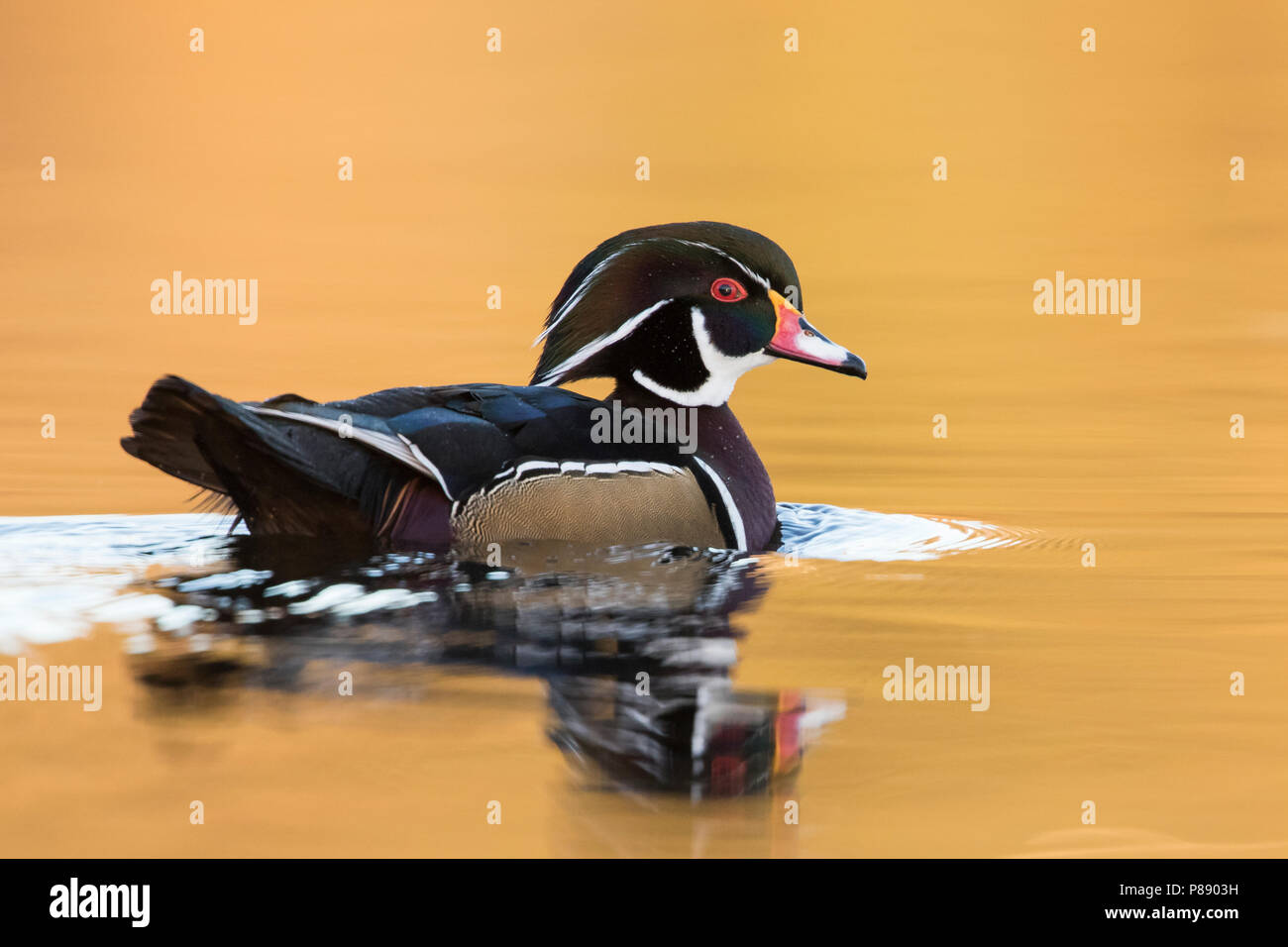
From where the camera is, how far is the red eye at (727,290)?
7.19m

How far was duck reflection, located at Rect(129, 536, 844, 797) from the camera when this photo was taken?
186 inches

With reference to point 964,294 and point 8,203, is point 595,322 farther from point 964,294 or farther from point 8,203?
point 8,203

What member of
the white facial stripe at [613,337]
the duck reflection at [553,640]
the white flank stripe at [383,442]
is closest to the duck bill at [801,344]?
the white facial stripe at [613,337]

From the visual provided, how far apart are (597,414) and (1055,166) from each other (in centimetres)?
1161

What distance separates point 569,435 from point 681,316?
89cm

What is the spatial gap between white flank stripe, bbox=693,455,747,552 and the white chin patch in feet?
1.16

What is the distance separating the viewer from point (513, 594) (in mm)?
6105

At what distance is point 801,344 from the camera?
7.27 metres

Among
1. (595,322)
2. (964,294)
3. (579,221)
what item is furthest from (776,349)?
(579,221)

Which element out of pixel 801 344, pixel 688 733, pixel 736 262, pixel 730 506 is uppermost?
pixel 736 262

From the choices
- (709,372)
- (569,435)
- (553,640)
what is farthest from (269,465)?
(709,372)

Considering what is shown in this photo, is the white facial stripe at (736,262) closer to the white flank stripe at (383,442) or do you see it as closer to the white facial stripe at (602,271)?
the white facial stripe at (602,271)

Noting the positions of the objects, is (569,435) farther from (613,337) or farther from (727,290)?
(727,290)

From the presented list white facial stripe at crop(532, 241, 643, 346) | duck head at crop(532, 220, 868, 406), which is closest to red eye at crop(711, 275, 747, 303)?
duck head at crop(532, 220, 868, 406)
